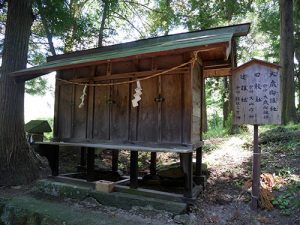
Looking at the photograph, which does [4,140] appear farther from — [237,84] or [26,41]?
[237,84]

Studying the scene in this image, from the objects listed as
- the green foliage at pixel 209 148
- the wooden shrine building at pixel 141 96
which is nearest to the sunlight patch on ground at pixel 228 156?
the green foliage at pixel 209 148

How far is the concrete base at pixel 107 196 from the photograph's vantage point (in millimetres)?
5227

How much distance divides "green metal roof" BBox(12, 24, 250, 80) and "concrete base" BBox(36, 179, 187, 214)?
2.77 meters

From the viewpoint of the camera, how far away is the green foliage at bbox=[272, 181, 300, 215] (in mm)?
5086

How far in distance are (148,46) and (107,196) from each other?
3.41m

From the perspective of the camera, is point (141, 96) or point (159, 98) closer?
point (159, 98)

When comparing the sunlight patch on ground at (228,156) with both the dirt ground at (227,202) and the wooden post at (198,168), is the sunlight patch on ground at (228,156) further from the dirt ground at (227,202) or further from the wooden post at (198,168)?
the wooden post at (198,168)

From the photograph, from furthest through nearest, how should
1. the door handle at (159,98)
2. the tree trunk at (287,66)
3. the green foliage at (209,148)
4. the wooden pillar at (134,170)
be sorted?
the tree trunk at (287,66)
the green foliage at (209,148)
the wooden pillar at (134,170)
the door handle at (159,98)

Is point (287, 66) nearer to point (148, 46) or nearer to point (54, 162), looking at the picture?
point (148, 46)

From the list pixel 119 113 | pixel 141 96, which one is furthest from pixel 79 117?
pixel 141 96

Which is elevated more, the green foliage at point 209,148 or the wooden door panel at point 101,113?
the wooden door panel at point 101,113

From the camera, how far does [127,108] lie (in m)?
6.16

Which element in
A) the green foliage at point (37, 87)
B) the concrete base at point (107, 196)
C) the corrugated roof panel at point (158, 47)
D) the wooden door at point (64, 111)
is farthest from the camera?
the green foliage at point (37, 87)

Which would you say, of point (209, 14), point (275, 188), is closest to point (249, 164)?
point (275, 188)
